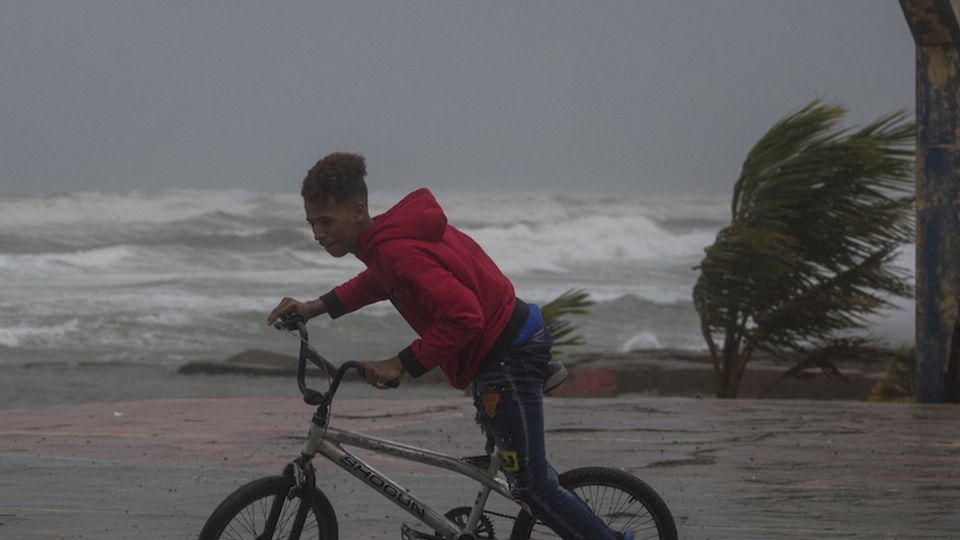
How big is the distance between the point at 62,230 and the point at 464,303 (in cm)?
4580

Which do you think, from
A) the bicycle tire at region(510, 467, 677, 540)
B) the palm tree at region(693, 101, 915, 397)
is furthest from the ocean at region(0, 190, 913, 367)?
the bicycle tire at region(510, 467, 677, 540)

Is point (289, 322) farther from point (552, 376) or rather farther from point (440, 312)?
point (552, 376)

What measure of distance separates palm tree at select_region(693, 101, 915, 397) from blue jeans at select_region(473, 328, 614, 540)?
351 inches

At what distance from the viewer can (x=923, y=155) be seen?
1120 centimetres

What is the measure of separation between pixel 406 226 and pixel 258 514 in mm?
921

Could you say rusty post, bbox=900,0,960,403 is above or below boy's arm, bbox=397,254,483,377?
above

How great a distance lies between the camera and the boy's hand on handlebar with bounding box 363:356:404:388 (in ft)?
14.4

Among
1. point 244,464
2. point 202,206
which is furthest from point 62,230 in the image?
point 244,464

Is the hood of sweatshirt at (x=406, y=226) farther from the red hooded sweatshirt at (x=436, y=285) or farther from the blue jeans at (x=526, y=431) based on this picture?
the blue jeans at (x=526, y=431)

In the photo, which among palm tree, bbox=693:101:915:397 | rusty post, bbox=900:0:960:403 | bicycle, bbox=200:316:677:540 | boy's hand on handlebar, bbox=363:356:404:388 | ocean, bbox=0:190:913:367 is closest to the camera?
boy's hand on handlebar, bbox=363:356:404:388

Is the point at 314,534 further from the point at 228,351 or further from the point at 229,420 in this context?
the point at 228,351

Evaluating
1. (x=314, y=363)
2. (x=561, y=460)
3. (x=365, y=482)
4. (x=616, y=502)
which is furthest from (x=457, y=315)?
(x=561, y=460)

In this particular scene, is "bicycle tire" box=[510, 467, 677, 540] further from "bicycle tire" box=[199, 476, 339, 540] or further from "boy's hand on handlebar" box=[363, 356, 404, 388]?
"boy's hand on handlebar" box=[363, 356, 404, 388]

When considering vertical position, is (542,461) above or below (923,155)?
below
